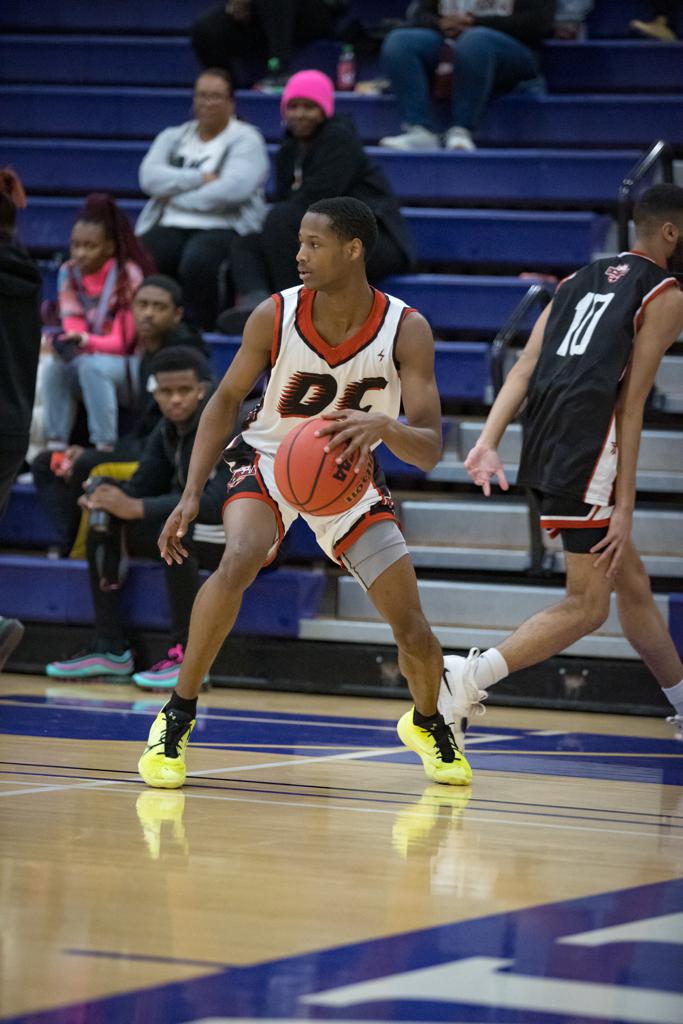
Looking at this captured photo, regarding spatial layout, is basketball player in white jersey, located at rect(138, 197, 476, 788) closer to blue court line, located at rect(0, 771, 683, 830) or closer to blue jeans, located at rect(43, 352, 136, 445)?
blue court line, located at rect(0, 771, 683, 830)

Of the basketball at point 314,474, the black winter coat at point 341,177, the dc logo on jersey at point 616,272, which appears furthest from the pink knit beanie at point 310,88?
the basketball at point 314,474

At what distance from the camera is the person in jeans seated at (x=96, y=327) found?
25.9 feet

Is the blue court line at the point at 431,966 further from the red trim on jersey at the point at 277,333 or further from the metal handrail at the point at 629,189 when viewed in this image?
the metal handrail at the point at 629,189

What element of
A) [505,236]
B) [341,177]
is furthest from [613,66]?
[341,177]

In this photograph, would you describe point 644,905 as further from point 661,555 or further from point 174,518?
point 661,555

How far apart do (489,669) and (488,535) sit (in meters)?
2.58

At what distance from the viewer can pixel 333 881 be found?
10.8ft

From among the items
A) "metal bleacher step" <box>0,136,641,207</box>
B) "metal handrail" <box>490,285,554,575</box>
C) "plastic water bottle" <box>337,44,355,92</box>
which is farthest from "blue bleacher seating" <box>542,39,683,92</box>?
"metal handrail" <box>490,285,554,575</box>

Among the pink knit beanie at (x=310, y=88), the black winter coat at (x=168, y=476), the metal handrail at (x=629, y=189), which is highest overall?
the pink knit beanie at (x=310, y=88)

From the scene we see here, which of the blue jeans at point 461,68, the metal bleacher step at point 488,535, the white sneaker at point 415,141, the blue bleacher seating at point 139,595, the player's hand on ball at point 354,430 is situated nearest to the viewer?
the player's hand on ball at point 354,430

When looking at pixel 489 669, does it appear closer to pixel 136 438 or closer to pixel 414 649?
pixel 414 649

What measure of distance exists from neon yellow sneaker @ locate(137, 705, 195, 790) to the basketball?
663mm

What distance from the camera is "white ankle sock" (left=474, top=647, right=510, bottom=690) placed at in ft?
16.6

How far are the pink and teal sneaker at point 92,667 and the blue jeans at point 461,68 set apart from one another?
396 centimetres
